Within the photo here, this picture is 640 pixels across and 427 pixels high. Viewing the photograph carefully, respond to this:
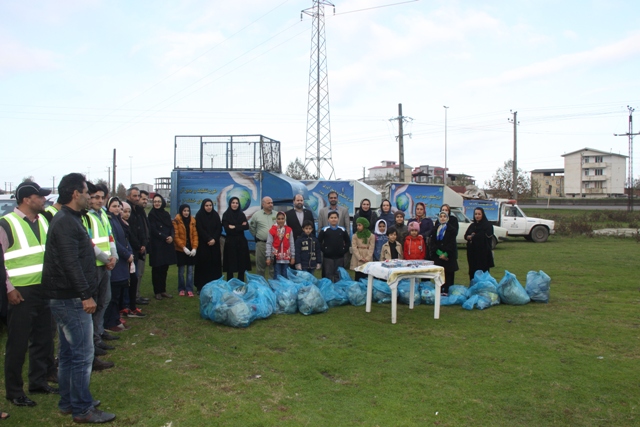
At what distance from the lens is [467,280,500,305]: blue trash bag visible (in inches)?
338

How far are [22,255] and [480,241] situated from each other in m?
7.53

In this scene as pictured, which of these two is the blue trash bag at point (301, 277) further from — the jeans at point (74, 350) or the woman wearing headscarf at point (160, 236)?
the jeans at point (74, 350)

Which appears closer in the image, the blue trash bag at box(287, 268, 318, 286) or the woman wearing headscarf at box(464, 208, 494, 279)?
the blue trash bag at box(287, 268, 318, 286)

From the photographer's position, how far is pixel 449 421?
13.6 feet

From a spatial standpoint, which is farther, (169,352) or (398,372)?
(169,352)

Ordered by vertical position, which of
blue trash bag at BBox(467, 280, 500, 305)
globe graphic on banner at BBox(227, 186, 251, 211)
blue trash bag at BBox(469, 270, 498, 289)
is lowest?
blue trash bag at BBox(467, 280, 500, 305)

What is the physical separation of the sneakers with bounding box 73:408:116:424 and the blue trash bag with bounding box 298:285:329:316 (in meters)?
3.97

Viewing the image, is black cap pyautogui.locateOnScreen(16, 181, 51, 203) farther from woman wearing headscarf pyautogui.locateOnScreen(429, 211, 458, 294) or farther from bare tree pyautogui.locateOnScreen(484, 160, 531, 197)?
bare tree pyautogui.locateOnScreen(484, 160, 531, 197)

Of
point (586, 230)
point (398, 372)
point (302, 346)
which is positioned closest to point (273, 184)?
point (302, 346)

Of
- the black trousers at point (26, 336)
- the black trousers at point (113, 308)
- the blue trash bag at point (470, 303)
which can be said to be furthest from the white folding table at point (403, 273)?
the black trousers at point (26, 336)

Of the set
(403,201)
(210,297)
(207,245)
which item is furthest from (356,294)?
(403,201)

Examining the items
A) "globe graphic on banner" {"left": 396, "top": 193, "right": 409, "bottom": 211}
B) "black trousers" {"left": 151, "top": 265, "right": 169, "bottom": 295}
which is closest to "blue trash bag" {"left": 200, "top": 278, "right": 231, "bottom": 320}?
"black trousers" {"left": 151, "top": 265, "right": 169, "bottom": 295}

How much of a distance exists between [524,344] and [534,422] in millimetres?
2315

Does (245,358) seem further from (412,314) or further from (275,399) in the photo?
(412,314)
